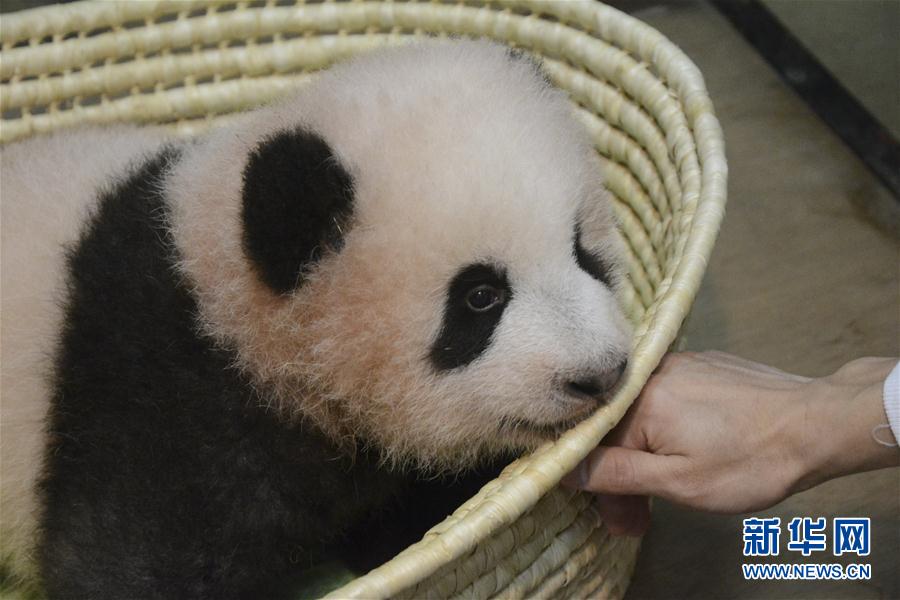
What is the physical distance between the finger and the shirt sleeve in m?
0.37

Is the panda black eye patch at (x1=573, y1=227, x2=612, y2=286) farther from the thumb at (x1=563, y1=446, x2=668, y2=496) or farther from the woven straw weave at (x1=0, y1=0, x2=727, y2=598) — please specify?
the thumb at (x1=563, y1=446, x2=668, y2=496)

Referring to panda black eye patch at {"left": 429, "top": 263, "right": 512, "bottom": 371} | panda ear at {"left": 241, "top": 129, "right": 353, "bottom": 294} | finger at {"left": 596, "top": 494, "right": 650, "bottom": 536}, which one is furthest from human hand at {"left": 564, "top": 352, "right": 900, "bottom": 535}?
panda ear at {"left": 241, "top": 129, "right": 353, "bottom": 294}

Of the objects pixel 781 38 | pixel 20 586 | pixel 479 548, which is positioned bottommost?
pixel 781 38

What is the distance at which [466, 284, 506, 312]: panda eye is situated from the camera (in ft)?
3.79

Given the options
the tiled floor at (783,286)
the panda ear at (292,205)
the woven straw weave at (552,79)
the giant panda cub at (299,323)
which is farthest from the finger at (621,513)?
the panda ear at (292,205)

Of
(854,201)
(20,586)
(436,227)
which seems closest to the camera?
(436,227)

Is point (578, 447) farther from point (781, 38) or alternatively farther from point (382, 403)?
point (781, 38)

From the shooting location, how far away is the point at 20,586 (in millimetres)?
1510

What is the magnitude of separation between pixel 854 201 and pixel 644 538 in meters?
1.06

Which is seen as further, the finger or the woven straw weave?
the finger

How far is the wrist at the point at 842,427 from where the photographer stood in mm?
1179

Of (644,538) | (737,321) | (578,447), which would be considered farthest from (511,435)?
(737,321)

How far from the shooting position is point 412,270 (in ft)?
3.72

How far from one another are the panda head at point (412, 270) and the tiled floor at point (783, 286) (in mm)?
664
